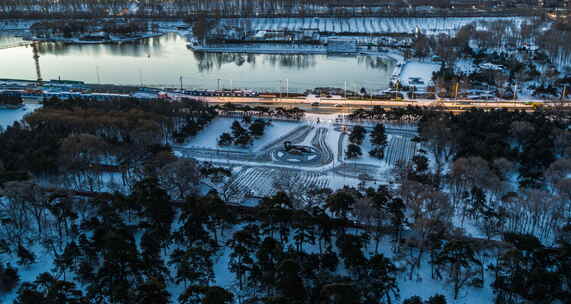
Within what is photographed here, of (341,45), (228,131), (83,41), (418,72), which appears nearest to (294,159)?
(228,131)

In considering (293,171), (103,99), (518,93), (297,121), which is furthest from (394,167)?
(103,99)

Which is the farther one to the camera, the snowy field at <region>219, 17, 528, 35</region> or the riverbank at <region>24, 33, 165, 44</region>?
the snowy field at <region>219, 17, 528, 35</region>

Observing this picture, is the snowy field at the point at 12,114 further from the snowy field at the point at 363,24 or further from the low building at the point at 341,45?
the snowy field at the point at 363,24

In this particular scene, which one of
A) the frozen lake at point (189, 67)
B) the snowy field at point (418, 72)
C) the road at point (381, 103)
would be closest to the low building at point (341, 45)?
the frozen lake at point (189, 67)

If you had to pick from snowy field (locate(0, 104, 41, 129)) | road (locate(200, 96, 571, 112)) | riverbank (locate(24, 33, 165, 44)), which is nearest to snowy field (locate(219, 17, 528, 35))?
riverbank (locate(24, 33, 165, 44))

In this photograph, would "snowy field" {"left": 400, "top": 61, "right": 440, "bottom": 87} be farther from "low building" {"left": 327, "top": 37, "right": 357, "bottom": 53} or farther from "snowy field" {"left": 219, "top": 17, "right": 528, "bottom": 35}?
"snowy field" {"left": 219, "top": 17, "right": 528, "bottom": 35}

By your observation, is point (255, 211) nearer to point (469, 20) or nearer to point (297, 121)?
point (297, 121)
